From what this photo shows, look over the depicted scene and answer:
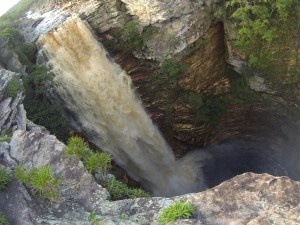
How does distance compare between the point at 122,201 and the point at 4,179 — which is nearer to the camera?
the point at 122,201

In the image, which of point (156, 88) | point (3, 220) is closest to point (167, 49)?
point (156, 88)

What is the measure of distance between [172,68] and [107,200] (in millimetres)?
7284

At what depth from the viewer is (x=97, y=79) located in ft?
41.4

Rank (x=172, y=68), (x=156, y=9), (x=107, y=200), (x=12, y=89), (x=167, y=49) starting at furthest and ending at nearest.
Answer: (x=172, y=68), (x=167, y=49), (x=156, y=9), (x=12, y=89), (x=107, y=200)

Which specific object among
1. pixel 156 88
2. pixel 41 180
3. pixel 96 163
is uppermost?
pixel 41 180

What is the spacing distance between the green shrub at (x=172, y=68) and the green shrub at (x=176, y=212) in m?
7.76

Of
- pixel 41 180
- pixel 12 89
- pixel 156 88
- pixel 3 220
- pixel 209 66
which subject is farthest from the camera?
pixel 209 66

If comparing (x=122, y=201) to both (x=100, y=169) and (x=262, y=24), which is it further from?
(x=262, y=24)

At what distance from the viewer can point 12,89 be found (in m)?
10.3

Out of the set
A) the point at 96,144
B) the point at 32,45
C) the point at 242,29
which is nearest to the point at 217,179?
the point at 96,144

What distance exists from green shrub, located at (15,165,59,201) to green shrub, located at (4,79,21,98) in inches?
150

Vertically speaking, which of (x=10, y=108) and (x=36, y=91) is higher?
(x=10, y=108)

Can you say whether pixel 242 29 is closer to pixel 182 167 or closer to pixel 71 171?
pixel 182 167

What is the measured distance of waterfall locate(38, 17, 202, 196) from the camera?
12102 mm
